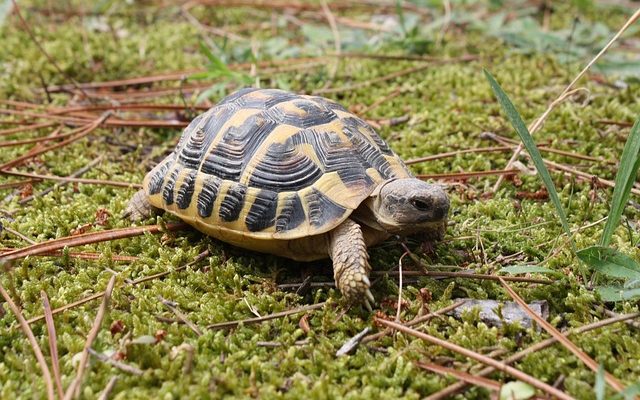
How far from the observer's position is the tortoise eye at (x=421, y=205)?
2.36 metres

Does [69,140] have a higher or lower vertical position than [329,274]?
higher

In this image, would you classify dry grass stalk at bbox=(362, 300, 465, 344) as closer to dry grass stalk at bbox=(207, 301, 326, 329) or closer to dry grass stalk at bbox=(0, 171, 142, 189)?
dry grass stalk at bbox=(207, 301, 326, 329)

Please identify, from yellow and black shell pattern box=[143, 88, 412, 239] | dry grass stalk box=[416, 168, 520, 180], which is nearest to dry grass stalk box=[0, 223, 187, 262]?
yellow and black shell pattern box=[143, 88, 412, 239]

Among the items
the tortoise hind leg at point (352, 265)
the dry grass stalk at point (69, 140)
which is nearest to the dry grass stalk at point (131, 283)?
the tortoise hind leg at point (352, 265)

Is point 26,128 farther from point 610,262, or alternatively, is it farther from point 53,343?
point 610,262

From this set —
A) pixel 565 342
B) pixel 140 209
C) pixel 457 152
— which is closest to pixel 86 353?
pixel 140 209

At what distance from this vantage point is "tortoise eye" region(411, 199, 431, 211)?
2365mm

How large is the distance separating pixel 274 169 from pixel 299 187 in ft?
0.49

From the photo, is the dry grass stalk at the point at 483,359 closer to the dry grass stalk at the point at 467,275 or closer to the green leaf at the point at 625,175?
the dry grass stalk at the point at 467,275

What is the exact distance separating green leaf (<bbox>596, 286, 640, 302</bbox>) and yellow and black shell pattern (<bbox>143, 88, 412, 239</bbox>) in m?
0.96

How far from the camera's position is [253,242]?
2.56m

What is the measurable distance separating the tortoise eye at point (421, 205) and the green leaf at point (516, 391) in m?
0.77

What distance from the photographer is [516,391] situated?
186 centimetres

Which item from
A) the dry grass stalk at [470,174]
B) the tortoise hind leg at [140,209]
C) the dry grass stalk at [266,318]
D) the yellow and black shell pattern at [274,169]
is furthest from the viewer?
the dry grass stalk at [470,174]
